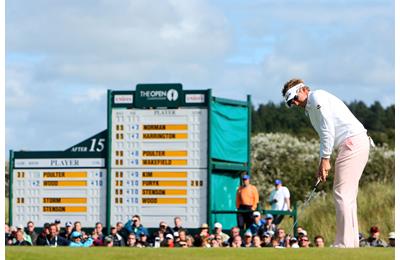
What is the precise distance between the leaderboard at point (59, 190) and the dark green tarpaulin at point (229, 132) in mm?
2787

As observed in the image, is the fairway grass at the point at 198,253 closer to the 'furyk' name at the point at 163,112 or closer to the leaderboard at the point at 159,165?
the leaderboard at the point at 159,165

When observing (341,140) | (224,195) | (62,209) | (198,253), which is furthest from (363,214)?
(198,253)

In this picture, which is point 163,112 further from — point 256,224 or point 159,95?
point 256,224

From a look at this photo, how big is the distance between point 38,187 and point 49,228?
5.09 meters

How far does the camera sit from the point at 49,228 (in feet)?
80.3

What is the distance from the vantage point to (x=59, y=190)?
2930 centimetres

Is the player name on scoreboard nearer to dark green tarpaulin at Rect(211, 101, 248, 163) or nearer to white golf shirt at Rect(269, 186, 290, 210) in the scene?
dark green tarpaulin at Rect(211, 101, 248, 163)

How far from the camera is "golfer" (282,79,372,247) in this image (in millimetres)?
13891

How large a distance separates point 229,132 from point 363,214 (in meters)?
6.01

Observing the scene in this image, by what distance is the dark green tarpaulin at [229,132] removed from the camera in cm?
2777

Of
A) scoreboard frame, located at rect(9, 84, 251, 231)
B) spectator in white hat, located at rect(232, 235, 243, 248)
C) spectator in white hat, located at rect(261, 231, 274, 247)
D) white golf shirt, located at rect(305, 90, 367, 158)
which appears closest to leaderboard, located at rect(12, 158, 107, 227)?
scoreboard frame, located at rect(9, 84, 251, 231)

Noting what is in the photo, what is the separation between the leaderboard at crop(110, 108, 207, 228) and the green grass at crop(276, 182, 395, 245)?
412 centimetres

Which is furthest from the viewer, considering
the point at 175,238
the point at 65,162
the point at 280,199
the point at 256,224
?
the point at 65,162
